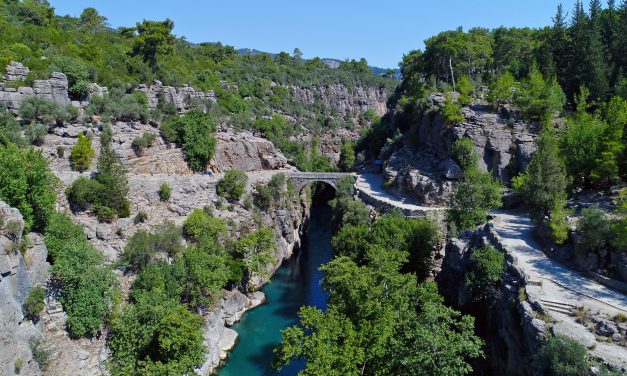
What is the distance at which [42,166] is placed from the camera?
25906 mm

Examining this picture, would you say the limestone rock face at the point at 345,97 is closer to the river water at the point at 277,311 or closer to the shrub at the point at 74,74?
the river water at the point at 277,311

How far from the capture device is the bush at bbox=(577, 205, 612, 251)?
70.3 ft

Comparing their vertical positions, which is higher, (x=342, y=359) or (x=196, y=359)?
(x=342, y=359)

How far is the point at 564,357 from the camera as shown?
15.6 meters

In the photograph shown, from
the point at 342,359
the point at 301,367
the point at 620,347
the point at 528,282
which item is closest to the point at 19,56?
the point at 301,367

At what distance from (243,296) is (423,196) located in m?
19.2

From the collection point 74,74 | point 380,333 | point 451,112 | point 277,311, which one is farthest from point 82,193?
point 451,112

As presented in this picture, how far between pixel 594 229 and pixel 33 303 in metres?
27.6

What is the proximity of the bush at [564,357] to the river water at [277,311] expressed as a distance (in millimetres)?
13150

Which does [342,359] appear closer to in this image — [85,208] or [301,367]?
[301,367]

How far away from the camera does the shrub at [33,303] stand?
21.1 metres

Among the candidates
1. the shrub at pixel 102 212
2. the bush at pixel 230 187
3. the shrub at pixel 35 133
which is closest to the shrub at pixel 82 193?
the shrub at pixel 102 212

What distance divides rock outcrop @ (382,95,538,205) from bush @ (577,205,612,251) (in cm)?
1654

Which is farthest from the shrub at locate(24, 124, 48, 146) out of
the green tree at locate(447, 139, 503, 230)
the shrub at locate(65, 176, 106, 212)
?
the green tree at locate(447, 139, 503, 230)
